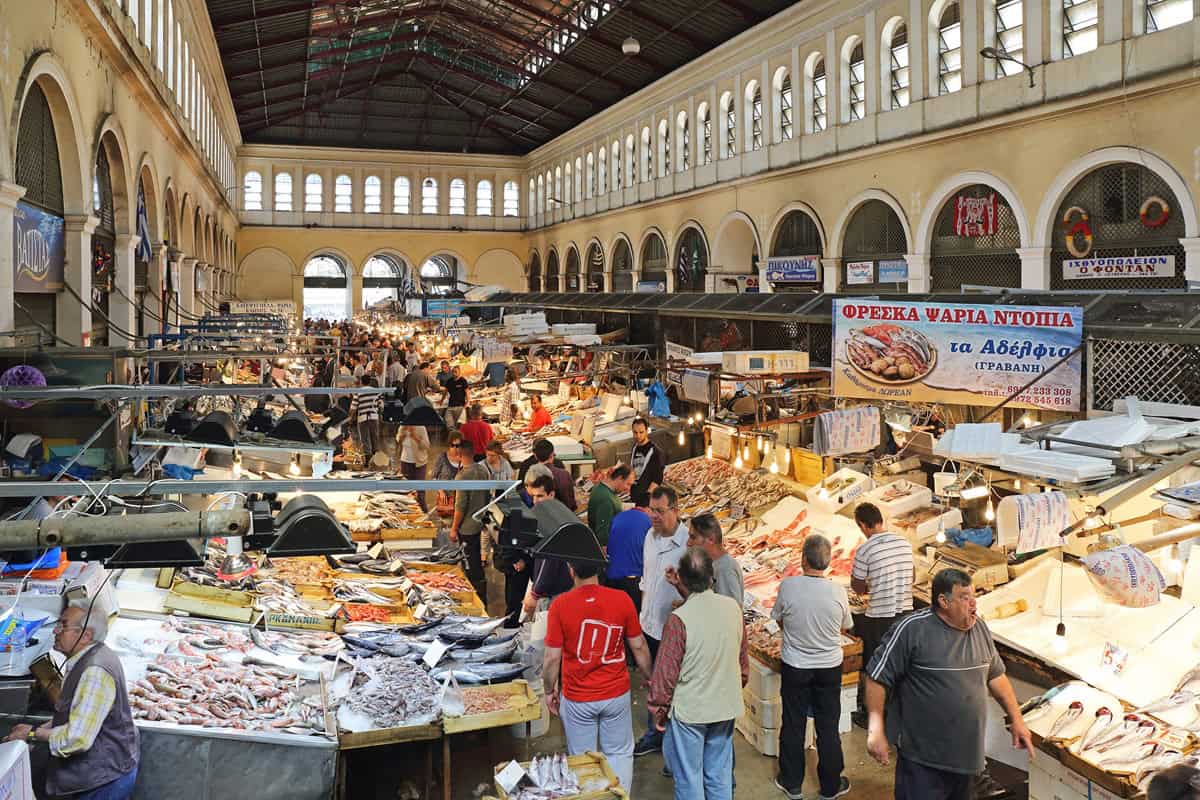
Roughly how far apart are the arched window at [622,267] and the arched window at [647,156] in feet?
8.49

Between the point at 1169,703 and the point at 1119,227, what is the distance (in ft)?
32.8

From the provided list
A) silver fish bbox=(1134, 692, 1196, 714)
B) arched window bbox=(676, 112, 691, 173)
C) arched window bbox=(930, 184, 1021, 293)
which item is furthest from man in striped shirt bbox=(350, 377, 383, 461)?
arched window bbox=(676, 112, 691, 173)

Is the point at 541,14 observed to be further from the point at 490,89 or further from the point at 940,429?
the point at 940,429

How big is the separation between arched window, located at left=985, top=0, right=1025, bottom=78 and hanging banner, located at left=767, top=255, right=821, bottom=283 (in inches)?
225

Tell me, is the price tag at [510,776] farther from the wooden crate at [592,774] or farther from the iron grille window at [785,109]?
the iron grille window at [785,109]

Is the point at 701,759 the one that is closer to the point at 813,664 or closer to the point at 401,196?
the point at 813,664

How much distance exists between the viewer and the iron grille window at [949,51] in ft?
51.1

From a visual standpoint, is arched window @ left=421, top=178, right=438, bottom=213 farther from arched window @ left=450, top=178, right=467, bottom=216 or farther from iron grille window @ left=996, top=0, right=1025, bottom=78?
iron grille window @ left=996, top=0, right=1025, bottom=78

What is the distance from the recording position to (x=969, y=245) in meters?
15.8

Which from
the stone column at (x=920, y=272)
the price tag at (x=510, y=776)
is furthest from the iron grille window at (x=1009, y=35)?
the price tag at (x=510, y=776)

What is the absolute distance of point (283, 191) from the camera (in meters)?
38.8

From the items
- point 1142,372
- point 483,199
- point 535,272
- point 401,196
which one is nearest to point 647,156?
point 535,272

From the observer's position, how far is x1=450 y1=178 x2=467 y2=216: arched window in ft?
133

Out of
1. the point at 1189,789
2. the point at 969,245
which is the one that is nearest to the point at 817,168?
the point at 969,245
